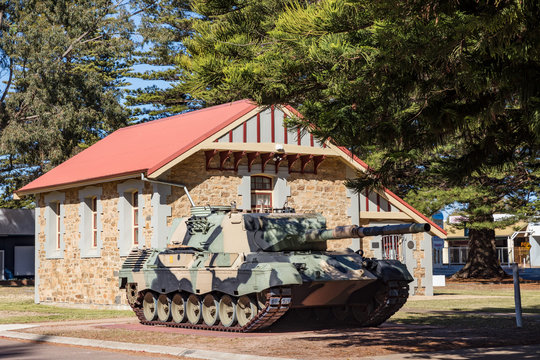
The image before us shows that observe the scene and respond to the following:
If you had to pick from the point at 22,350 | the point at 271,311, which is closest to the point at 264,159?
the point at 271,311

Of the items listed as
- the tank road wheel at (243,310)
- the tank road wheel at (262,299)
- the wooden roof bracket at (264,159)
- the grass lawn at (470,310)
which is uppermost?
the wooden roof bracket at (264,159)

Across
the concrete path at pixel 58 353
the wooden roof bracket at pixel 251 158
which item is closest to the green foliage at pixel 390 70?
the concrete path at pixel 58 353

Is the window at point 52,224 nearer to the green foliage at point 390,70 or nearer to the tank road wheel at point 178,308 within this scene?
the tank road wheel at point 178,308

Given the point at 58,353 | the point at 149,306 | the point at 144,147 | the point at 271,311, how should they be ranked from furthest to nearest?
the point at 144,147
the point at 149,306
the point at 271,311
the point at 58,353

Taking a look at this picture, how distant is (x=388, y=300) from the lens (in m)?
17.0

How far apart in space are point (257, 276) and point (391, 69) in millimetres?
7136

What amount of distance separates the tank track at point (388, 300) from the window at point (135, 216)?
9.29m

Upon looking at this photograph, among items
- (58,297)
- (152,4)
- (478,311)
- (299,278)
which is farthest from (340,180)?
(152,4)

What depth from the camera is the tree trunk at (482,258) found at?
40237 mm

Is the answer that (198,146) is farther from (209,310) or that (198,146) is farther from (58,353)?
(58,353)

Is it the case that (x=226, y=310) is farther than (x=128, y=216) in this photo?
No

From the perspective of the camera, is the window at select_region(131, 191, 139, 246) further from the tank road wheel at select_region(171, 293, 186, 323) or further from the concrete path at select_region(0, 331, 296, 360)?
the concrete path at select_region(0, 331, 296, 360)

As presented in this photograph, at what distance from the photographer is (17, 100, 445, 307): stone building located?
23969mm

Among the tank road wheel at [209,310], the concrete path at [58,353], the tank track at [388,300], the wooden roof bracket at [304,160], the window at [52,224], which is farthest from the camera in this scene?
the window at [52,224]
